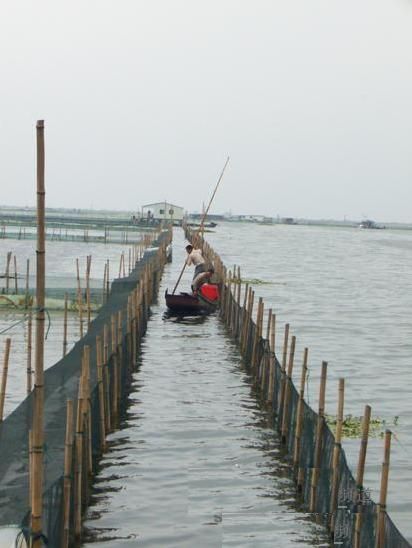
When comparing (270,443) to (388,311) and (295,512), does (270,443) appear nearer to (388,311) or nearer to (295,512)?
(295,512)

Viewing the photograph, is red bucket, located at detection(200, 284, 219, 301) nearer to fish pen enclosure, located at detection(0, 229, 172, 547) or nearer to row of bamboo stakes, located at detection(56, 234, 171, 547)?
row of bamboo stakes, located at detection(56, 234, 171, 547)

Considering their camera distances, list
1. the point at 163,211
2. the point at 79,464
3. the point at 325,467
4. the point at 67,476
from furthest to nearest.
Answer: the point at 163,211, the point at 325,467, the point at 79,464, the point at 67,476

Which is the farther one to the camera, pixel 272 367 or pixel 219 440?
pixel 272 367

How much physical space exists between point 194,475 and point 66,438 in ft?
13.6

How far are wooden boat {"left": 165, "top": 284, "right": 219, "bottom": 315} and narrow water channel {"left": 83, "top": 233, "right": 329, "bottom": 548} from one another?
7.50m

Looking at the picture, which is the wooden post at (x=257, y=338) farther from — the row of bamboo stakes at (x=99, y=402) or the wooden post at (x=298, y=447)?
the wooden post at (x=298, y=447)

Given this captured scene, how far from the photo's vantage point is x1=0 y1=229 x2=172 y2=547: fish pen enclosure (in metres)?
8.40

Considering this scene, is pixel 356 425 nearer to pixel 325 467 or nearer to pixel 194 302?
pixel 325 467

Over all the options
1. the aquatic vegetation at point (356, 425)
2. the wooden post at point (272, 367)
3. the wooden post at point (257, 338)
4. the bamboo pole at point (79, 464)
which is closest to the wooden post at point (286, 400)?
the aquatic vegetation at point (356, 425)

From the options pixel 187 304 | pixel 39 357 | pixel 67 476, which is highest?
pixel 39 357

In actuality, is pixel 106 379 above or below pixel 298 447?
above

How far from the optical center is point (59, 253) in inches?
2835

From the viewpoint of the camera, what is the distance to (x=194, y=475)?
1304 cm

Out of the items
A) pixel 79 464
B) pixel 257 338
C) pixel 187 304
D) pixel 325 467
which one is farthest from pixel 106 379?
pixel 187 304
